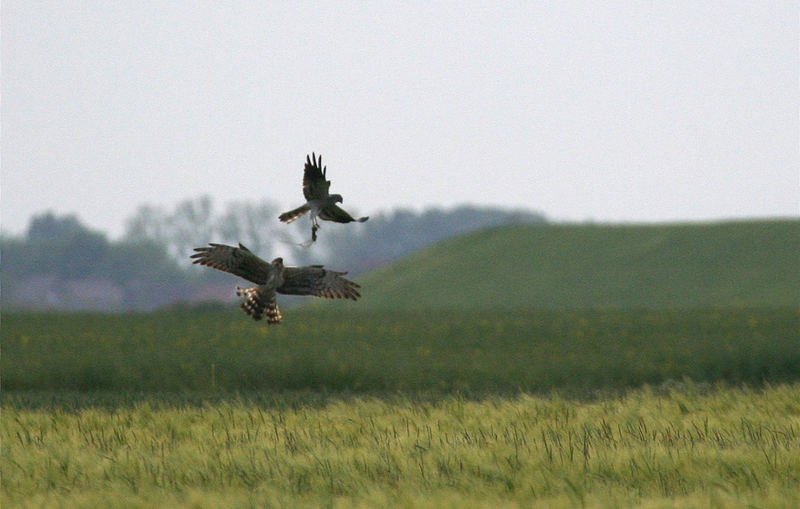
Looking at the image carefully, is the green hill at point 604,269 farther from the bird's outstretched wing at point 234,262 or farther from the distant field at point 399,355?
the bird's outstretched wing at point 234,262

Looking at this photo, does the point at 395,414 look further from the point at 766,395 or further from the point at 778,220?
the point at 778,220

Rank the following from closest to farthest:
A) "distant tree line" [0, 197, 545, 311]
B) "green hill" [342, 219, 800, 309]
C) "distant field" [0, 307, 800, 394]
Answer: "distant field" [0, 307, 800, 394] < "green hill" [342, 219, 800, 309] < "distant tree line" [0, 197, 545, 311]

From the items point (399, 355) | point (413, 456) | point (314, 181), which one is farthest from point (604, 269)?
point (314, 181)

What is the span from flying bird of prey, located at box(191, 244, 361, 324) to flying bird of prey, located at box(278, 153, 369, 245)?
8.9 inches

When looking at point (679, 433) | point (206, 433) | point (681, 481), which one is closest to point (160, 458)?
point (206, 433)

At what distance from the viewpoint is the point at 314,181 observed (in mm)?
4750

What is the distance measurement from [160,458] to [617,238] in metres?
77.3

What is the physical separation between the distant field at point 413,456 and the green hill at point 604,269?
168ft

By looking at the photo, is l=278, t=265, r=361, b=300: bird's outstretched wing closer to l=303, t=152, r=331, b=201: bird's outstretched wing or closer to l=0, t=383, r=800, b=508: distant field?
l=303, t=152, r=331, b=201: bird's outstretched wing

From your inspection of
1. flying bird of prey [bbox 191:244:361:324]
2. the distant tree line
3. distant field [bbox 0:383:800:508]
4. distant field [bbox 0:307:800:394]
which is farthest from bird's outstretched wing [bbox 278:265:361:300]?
the distant tree line

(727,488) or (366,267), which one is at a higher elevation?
(366,267)

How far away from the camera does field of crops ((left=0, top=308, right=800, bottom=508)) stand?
10.7m

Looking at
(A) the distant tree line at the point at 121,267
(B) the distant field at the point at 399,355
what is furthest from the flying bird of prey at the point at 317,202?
(A) the distant tree line at the point at 121,267

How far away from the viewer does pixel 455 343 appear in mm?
31406
